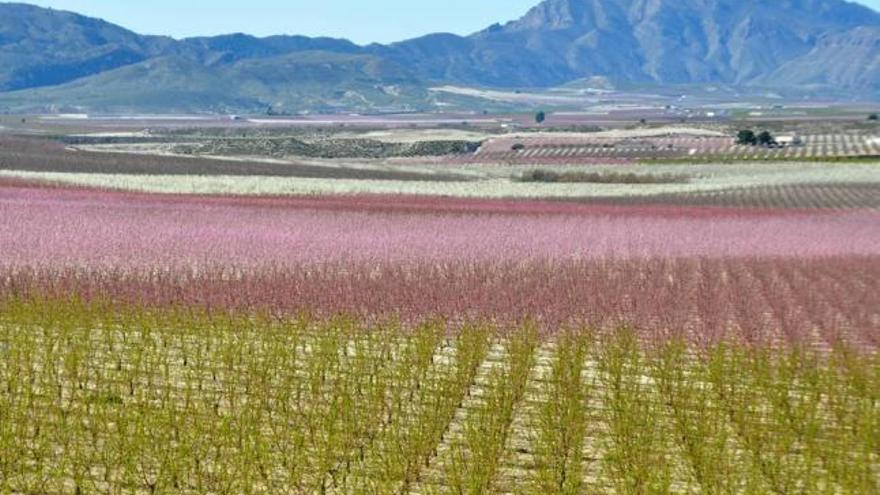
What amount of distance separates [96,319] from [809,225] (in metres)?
28.7

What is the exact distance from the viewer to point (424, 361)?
14617 mm

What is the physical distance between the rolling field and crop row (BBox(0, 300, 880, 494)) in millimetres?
45

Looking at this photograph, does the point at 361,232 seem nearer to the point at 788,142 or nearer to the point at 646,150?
the point at 646,150

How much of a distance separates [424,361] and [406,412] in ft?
7.32

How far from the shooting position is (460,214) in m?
41.9

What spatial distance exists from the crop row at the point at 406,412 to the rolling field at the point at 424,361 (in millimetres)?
45

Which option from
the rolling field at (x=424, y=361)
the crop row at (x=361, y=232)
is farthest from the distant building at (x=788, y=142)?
the rolling field at (x=424, y=361)

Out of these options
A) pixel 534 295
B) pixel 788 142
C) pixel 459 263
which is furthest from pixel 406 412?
pixel 788 142

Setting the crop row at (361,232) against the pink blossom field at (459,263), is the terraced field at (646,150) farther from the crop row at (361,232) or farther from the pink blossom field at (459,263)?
the pink blossom field at (459,263)

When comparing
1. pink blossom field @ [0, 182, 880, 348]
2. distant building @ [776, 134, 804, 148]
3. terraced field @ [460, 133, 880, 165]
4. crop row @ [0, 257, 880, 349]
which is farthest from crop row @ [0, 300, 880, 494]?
distant building @ [776, 134, 804, 148]

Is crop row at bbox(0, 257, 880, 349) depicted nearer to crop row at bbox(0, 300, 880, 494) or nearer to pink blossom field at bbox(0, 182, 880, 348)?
pink blossom field at bbox(0, 182, 880, 348)

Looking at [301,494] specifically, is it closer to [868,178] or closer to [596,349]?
[596,349]

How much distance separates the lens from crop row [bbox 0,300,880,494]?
1028cm

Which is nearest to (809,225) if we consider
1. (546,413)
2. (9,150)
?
(546,413)
